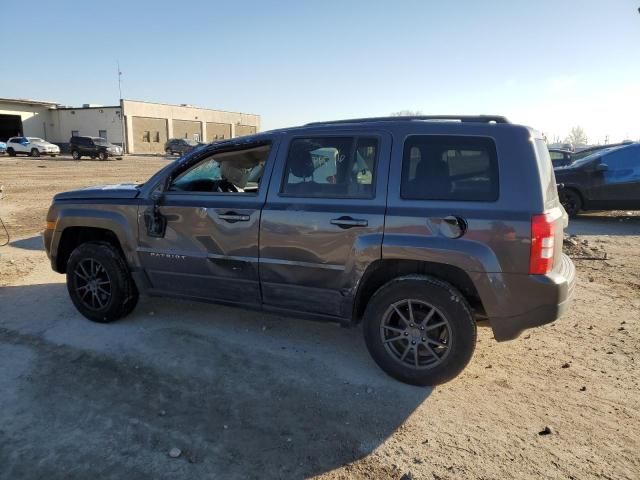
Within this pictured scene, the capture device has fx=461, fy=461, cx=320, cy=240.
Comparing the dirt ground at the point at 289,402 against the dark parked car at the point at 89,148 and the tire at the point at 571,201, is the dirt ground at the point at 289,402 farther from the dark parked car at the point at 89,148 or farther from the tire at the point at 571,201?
the dark parked car at the point at 89,148

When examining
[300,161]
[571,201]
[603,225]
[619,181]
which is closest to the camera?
[300,161]

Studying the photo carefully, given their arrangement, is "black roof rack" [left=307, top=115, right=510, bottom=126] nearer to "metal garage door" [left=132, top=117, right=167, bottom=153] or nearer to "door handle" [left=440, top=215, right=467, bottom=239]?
"door handle" [left=440, top=215, right=467, bottom=239]

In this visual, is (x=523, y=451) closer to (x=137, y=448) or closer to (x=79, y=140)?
(x=137, y=448)

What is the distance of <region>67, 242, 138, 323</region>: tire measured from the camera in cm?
451

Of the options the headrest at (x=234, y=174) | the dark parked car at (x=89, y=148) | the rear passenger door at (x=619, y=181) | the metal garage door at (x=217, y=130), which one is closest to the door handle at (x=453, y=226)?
the headrest at (x=234, y=174)

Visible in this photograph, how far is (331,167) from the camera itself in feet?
12.1

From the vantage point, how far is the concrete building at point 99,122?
170 feet

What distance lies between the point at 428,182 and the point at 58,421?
301cm

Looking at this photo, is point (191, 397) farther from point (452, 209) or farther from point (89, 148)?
point (89, 148)

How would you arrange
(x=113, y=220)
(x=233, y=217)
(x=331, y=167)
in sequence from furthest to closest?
(x=113, y=220), (x=233, y=217), (x=331, y=167)

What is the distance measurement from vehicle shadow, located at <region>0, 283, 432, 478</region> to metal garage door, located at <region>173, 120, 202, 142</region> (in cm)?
6078

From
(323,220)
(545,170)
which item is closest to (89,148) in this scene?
(323,220)

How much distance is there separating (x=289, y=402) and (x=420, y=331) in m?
1.09

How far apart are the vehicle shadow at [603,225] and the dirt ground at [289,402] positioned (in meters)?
4.71
